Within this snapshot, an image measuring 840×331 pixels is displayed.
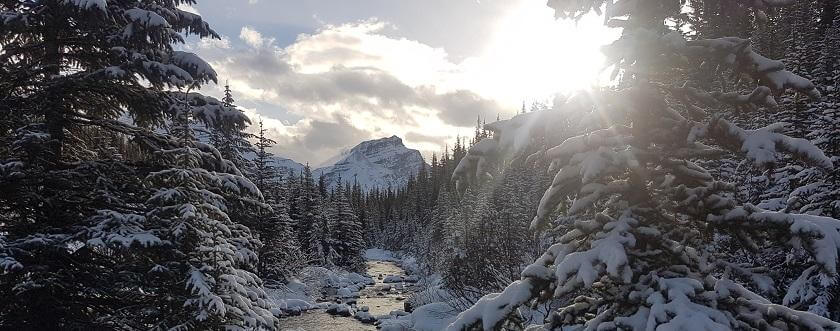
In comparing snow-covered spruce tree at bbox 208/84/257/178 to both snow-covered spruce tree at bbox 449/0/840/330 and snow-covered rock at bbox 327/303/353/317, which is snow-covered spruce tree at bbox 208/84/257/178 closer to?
snow-covered rock at bbox 327/303/353/317

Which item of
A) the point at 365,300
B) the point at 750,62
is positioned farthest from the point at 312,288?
the point at 750,62

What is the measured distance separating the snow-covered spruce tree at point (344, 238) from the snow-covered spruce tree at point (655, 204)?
56322 millimetres

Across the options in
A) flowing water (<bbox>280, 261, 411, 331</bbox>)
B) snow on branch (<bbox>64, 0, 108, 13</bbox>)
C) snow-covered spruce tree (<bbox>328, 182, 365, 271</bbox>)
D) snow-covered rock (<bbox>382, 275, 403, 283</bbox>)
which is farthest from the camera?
snow-covered spruce tree (<bbox>328, 182, 365, 271</bbox>)

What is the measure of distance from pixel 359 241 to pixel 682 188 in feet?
200

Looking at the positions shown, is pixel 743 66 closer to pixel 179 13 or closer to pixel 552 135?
pixel 552 135

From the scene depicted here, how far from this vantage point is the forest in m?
4.29

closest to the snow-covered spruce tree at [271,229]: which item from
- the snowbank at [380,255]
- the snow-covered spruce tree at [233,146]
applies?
the snow-covered spruce tree at [233,146]

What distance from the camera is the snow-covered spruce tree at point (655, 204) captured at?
4074 mm

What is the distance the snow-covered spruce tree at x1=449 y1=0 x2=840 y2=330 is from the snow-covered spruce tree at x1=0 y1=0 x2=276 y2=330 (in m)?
5.67

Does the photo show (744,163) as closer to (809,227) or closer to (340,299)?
(809,227)

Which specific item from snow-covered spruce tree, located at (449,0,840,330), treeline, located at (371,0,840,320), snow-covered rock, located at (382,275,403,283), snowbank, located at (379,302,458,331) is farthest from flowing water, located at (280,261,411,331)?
snow-covered spruce tree, located at (449,0,840,330)

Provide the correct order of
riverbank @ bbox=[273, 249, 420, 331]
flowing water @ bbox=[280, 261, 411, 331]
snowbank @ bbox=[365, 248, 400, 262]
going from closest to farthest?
flowing water @ bbox=[280, 261, 411, 331] < riverbank @ bbox=[273, 249, 420, 331] < snowbank @ bbox=[365, 248, 400, 262]

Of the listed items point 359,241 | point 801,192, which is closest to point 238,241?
point 801,192

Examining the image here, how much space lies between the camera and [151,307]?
8156 millimetres
